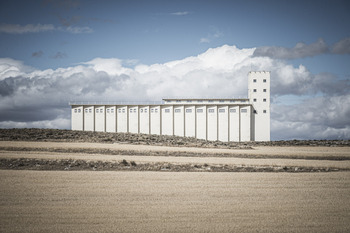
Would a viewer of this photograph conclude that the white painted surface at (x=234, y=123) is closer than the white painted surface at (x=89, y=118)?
Yes

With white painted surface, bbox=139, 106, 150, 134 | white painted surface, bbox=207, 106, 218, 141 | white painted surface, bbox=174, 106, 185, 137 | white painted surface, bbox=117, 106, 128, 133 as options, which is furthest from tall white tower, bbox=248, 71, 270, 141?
white painted surface, bbox=117, 106, 128, 133

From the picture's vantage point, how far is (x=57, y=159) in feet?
66.3

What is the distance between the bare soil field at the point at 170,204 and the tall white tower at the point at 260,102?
125 feet

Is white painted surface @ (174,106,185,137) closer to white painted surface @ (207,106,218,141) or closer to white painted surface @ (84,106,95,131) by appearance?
white painted surface @ (207,106,218,141)

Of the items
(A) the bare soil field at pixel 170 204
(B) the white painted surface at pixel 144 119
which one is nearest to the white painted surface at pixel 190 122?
(B) the white painted surface at pixel 144 119

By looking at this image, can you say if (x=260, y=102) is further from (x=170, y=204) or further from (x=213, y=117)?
(x=170, y=204)

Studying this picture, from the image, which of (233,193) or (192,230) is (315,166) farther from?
(192,230)

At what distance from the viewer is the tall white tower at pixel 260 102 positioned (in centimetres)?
5216

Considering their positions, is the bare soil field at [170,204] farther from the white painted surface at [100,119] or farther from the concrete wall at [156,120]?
the white painted surface at [100,119]

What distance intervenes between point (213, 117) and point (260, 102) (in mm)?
9394

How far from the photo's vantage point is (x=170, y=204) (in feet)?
31.9

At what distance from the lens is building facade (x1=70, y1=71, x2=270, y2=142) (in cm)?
5188

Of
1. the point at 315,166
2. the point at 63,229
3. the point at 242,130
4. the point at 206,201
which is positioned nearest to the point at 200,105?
the point at 242,130

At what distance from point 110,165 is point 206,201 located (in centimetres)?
1064
